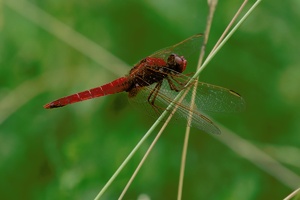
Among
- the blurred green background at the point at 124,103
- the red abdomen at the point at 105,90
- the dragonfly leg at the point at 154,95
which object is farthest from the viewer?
the blurred green background at the point at 124,103

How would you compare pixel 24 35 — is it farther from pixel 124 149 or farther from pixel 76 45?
pixel 124 149

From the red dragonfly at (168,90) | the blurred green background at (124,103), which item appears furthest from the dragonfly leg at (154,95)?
the blurred green background at (124,103)

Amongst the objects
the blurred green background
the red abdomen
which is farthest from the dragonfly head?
the blurred green background

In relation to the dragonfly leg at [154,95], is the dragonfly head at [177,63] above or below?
above

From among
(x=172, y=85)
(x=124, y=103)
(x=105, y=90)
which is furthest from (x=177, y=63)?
(x=124, y=103)

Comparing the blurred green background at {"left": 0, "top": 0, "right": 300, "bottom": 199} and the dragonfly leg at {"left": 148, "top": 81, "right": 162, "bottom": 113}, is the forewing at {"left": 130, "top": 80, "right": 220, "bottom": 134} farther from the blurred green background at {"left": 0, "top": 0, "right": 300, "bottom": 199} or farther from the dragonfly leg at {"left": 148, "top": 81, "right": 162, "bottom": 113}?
the blurred green background at {"left": 0, "top": 0, "right": 300, "bottom": 199}

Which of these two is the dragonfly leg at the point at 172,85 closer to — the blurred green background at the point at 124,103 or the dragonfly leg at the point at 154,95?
the dragonfly leg at the point at 154,95

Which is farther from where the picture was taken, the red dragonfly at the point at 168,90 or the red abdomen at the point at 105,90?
the red abdomen at the point at 105,90

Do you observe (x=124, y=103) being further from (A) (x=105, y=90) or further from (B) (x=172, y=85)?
(B) (x=172, y=85)
